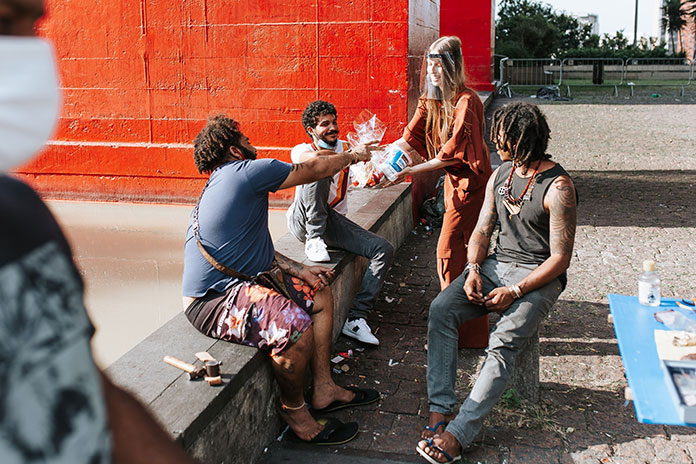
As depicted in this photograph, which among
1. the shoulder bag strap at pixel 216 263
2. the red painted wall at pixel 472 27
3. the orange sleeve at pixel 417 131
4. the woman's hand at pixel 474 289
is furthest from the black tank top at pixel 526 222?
the red painted wall at pixel 472 27

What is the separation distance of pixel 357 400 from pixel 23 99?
358cm

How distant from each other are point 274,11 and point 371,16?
1334 mm

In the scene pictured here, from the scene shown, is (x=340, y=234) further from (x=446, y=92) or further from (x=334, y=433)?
(x=334, y=433)

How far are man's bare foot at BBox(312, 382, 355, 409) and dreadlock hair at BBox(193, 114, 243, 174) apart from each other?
1437 mm

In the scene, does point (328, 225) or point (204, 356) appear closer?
point (204, 356)

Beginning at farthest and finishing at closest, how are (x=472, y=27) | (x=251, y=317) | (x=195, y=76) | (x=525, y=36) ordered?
(x=525, y=36)
(x=472, y=27)
(x=195, y=76)
(x=251, y=317)

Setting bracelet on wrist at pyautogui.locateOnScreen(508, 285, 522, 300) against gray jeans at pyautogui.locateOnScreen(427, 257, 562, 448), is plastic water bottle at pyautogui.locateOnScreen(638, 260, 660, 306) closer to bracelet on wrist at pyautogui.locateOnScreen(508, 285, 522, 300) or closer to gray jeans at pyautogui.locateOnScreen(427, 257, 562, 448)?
gray jeans at pyautogui.locateOnScreen(427, 257, 562, 448)

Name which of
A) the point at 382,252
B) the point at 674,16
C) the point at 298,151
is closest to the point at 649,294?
the point at 382,252

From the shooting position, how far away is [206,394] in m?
3.14

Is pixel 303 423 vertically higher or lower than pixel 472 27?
lower

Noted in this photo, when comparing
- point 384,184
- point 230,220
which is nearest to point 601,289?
point 384,184

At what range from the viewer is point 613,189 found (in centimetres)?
1068

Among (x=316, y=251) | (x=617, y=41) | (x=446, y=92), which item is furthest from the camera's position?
(x=617, y=41)

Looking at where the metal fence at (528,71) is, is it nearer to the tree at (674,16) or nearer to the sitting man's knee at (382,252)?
the sitting man's knee at (382,252)
